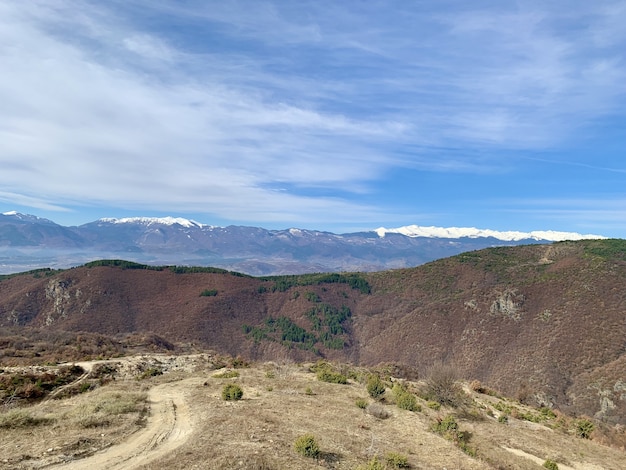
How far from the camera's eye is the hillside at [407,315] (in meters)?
75.4

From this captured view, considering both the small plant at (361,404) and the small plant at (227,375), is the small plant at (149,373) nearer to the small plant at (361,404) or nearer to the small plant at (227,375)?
the small plant at (227,375)

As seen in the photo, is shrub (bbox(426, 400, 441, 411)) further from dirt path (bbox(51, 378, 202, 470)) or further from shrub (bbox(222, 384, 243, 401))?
dirt path (bbox(51, 378, 202, 470))

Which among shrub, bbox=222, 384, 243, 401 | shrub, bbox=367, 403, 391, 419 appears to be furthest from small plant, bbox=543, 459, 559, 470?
shrub, bbox=222, 384, 243, 401

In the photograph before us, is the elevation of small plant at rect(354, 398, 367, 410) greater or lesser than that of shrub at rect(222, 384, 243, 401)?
lesser

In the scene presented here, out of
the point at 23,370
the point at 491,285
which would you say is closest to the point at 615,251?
the point at 491,285

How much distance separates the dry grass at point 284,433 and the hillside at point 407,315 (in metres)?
33.7

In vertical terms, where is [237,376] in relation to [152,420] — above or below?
below

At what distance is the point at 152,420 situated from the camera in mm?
22734

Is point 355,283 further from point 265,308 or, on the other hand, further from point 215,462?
point 215,462

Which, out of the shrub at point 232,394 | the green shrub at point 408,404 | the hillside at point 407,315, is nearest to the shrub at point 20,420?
the shrub at point 232,394

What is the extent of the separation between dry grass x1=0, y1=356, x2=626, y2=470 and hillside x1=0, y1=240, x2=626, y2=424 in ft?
111

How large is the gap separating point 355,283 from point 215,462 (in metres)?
169

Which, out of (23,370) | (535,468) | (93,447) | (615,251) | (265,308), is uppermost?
(615,251)

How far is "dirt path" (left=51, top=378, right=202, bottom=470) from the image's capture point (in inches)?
618
